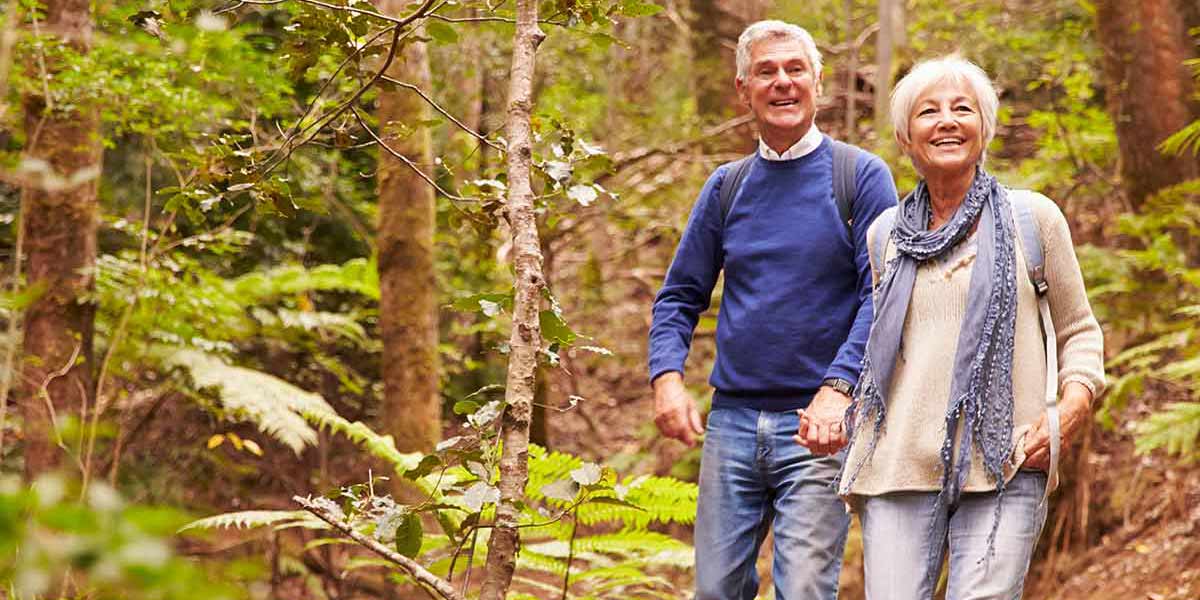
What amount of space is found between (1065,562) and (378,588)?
4.35 metres

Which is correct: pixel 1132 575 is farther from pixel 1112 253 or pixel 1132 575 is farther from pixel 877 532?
pixel 877 532

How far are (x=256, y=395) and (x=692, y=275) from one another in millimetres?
4390

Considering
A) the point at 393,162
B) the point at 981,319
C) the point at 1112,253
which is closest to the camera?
the point at 981,319

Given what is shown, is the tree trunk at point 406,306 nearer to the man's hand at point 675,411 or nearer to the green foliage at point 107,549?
the man's hand at point 675,411

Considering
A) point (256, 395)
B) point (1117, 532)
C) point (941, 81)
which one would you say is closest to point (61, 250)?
point (256, 395)

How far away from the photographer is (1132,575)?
714cm

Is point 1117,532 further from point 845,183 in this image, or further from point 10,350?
point 10,350

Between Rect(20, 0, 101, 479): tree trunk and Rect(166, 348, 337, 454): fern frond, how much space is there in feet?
4.61

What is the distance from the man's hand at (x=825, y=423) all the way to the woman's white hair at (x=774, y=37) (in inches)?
41.2

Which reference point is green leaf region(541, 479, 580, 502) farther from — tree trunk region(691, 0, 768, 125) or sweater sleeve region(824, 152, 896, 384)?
tree trunk region(691, 0, 768, 125)

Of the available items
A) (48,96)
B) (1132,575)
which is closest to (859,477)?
(48,96)

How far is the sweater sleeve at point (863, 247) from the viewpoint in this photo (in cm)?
351

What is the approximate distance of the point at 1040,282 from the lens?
314 cm

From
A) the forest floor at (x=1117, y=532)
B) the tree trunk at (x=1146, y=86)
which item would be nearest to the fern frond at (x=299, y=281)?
the forest floor at (x=1117, y=532)
